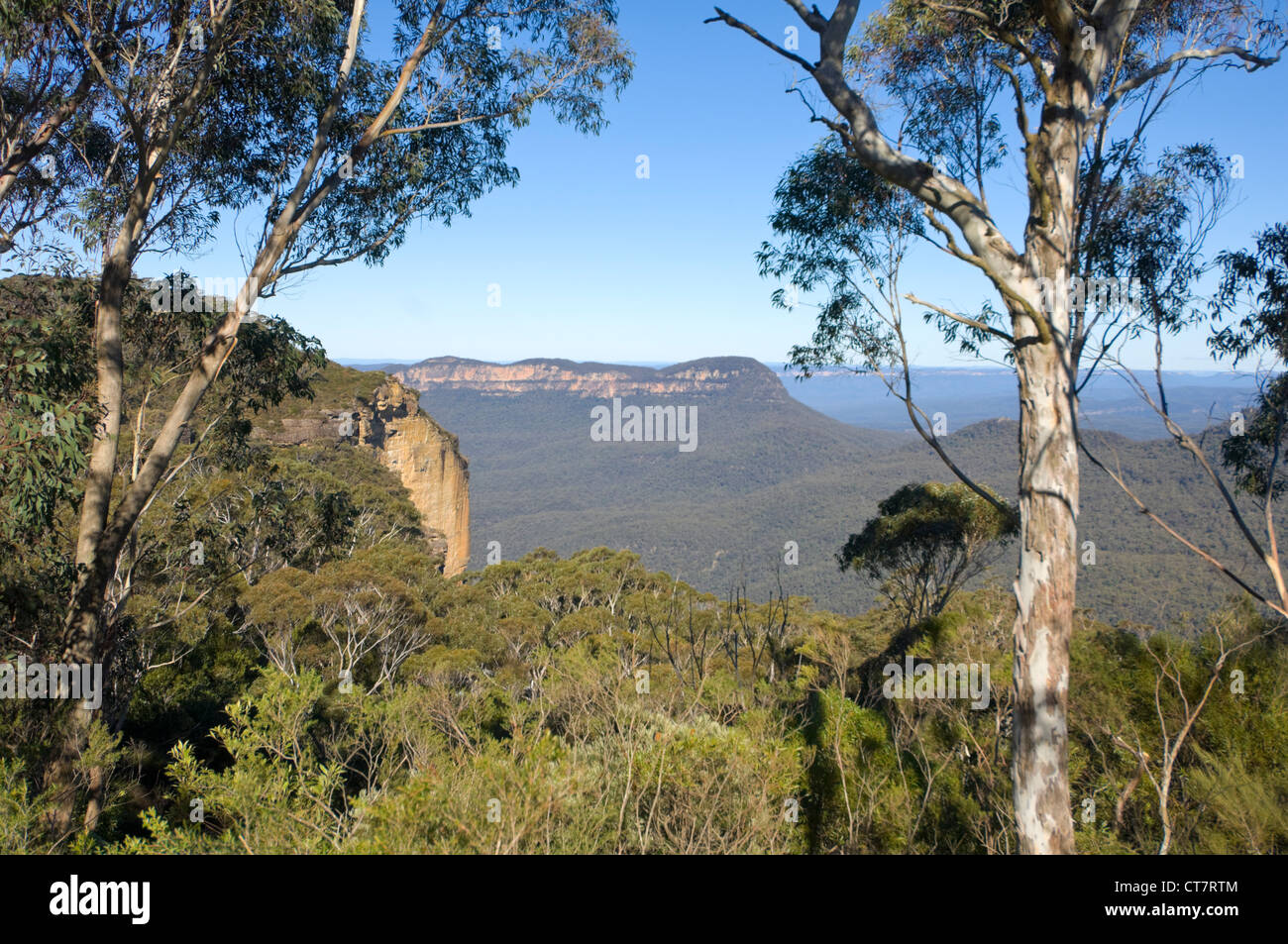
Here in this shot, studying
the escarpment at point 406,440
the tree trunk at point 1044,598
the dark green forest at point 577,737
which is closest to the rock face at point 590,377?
the escarpment at point 406,440

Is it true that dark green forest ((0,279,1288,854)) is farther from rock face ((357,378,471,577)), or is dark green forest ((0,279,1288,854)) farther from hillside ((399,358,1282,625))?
rock face ((357,378,471,577))

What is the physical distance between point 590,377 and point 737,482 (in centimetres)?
4282

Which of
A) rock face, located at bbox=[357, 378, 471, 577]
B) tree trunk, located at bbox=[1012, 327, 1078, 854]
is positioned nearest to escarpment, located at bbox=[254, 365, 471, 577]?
rock face, located at bbox=[357, 378, 471, 577]

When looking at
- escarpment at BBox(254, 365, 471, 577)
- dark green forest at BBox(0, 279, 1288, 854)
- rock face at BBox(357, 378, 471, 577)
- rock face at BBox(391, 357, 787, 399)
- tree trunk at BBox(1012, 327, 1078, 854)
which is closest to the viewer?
tree trunk at BBox(1012, 327, 1078, 854)

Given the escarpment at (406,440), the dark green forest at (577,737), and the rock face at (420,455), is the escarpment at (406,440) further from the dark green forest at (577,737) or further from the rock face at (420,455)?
the dark green forest at (577,737)

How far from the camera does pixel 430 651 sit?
42.8 feet

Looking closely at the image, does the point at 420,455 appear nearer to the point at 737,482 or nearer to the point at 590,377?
the point at 737,482

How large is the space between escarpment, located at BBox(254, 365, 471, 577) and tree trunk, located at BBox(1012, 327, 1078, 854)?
25883mm

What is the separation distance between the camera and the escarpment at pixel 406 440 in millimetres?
27531

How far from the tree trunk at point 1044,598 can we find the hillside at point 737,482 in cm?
181

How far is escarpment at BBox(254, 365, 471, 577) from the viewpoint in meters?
27.5

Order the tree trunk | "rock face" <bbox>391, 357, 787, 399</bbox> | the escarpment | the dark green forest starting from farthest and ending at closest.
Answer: "rock face" <bbox>391, 357, 787, 399</bbox>, the escarpment, the dark green forest, the tree trunk
